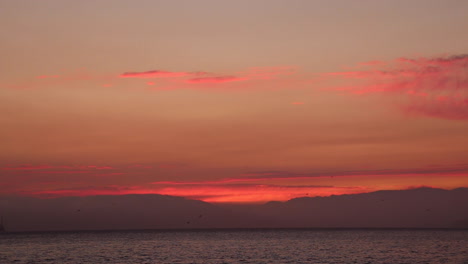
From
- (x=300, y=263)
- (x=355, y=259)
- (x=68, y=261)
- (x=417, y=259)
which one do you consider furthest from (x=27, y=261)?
(x=417, y=259)

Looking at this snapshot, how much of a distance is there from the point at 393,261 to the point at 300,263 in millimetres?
18848

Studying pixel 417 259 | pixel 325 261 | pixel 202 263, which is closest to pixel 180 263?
pixel 202 263

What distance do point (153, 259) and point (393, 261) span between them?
1928 inches

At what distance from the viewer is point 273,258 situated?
113 metres

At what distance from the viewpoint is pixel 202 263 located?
102625 mm

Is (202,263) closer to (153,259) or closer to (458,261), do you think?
(153,259)

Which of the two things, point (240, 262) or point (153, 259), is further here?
point (153, 259)

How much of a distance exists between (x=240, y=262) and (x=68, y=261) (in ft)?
118

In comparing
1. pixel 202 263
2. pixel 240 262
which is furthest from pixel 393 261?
pixel 202 263

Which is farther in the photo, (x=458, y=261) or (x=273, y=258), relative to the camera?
(x=273, y=258)

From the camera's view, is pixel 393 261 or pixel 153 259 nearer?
pixel 393 261

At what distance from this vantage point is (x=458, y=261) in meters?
101

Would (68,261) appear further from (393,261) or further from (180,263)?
(393,261)

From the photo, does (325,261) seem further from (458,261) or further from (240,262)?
(458,261)
